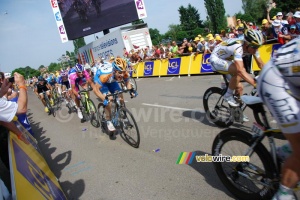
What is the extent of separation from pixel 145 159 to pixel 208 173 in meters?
1.36

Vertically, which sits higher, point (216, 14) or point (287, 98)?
point (216, 14)

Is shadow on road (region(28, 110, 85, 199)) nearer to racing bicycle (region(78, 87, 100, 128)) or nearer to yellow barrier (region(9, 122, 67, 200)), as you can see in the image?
yellow barrier (region(9, 122, 67, 200))

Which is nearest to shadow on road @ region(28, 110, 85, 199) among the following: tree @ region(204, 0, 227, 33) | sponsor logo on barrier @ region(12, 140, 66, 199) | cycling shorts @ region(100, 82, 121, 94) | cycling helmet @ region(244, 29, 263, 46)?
sponsor logo on barrier @ region(12, 140, 66, 199)

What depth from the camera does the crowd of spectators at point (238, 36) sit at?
383 inches

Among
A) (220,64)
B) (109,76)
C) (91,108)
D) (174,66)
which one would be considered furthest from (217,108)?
(174,66)

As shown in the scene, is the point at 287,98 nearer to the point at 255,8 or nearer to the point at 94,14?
the point at 94,14

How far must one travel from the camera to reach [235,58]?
4.48 m

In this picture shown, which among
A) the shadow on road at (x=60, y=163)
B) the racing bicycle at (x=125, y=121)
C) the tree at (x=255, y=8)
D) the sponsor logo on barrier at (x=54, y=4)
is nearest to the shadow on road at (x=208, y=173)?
the racing bicycle at (x=125, y=121)

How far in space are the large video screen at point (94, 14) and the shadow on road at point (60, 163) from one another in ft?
70.9

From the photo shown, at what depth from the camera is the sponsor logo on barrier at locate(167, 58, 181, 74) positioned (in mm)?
14184

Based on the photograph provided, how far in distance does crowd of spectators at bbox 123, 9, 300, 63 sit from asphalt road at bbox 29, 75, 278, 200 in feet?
7.64

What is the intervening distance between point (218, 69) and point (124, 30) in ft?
67.8

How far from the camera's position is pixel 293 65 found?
6.36 feet

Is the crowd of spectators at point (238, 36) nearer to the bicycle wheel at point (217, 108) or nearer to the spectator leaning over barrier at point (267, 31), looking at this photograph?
the spectator leaning over barrier at point (267, 31)
